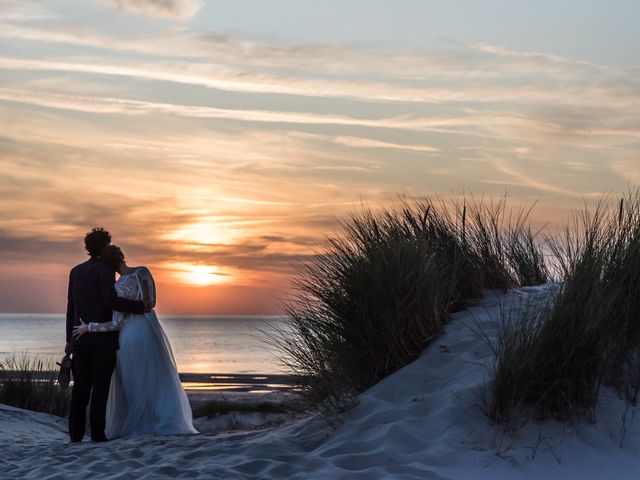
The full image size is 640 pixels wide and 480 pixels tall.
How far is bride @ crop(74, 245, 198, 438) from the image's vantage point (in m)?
8.76

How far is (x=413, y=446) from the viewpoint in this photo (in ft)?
19.9

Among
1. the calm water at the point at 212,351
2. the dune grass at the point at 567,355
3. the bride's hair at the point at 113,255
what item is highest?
the bride's hair at the point at 113,255

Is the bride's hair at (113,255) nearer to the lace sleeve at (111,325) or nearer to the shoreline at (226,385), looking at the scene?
the lace sleeve at (111,325)

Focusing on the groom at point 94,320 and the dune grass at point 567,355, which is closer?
the dune grass at point 567,355

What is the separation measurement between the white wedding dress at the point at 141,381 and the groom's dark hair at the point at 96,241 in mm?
420

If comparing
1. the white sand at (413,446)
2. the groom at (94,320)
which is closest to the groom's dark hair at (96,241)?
the groom at (94,320)

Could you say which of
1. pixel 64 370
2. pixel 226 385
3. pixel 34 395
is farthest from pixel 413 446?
pixel 226 385

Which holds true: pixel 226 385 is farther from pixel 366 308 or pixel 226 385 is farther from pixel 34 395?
pixel 366 308

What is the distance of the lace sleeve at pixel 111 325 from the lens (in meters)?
8.48

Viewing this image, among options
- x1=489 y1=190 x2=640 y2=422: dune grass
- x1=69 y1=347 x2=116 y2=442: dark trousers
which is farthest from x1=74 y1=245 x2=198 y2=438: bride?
x1=489 y1=190 x2=640 y2=422: dune grass

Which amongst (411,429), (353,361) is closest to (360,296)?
(353,361)

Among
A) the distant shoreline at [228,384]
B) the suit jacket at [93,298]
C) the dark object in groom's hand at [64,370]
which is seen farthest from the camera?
the distant shoreline at [228,384]

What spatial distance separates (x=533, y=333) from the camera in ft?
20.4

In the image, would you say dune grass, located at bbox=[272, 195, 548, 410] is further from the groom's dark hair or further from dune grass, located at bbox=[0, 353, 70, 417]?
dune grass, located at bbox=[0, 353, 70, 417]
